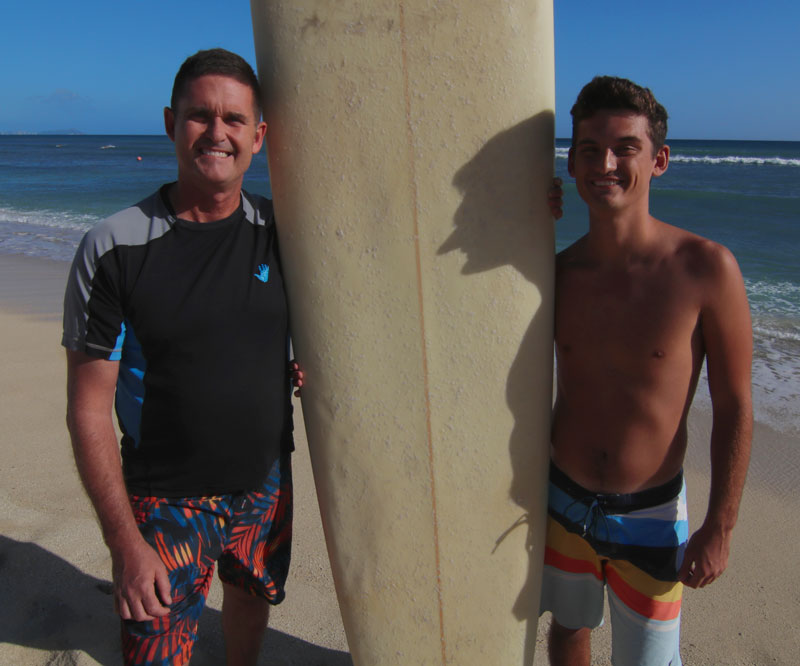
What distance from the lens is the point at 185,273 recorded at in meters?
1.47

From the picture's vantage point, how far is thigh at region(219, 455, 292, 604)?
1.67 meters

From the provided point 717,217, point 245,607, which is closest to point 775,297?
point 245,607

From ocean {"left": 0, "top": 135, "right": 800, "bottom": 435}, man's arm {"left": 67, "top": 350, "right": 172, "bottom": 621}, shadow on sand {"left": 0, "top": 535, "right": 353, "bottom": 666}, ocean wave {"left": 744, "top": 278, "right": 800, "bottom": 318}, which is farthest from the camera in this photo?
ocean wave {"left": 744, "top": 278, "right": 800, "bottom": 318}

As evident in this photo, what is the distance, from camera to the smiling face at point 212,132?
4.78ft

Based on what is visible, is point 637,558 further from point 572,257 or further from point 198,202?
point 198,202

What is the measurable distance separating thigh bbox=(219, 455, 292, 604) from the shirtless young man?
73 centimetres

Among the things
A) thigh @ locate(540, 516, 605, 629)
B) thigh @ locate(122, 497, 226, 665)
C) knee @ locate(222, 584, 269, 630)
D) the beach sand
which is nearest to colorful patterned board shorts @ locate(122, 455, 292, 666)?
thigh @ locate(122, 497, 226, 665)

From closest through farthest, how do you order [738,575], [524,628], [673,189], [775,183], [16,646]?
1. [524,628]
2. [16,646]
3. [738,575]
4. [673,189]
5. [775,183]

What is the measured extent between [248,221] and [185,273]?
247mm

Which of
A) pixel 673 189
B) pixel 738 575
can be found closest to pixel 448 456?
pixel 738 575

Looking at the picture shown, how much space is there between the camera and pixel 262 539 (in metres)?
1.74

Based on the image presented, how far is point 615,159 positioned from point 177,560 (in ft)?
4.37

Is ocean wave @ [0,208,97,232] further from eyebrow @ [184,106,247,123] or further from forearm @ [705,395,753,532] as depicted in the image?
forearm @ [705,395,753,532]

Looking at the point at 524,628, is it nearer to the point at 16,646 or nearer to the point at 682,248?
the point at 682,248
